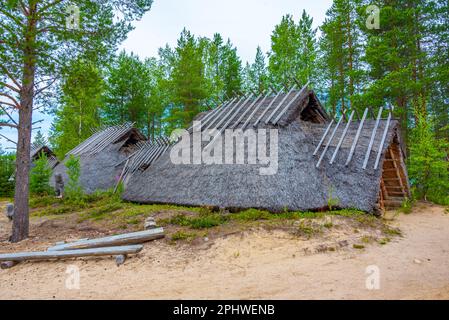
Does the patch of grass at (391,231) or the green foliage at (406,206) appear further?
the green foliage at (406,206)

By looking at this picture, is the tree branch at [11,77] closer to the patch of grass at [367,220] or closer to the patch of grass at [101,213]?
the patch of grass at [101,213]

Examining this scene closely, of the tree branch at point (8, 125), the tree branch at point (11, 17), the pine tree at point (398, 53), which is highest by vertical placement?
the pine tree at point (398, 53)

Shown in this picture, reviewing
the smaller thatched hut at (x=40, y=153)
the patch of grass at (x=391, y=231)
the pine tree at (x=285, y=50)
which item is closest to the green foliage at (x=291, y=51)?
the pine tree at (x=285, y=50)

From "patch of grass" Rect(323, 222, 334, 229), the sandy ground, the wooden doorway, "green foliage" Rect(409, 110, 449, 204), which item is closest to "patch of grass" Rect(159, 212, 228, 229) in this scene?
the sandy ground

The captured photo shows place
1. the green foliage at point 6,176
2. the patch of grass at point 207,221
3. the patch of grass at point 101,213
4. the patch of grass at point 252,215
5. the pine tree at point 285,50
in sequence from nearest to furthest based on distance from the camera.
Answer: the patch of grass at point 207,221 → the patch of grass at point 252,215 → the patch of grass at point 101,213 → the green foliage at point 6,176 → the pine tree at point 285,50

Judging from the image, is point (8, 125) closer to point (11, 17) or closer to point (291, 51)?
point (11, 17)

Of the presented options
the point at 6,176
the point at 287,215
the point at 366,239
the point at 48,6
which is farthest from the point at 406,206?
the point at 6,176

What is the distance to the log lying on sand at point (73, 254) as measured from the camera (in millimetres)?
5899

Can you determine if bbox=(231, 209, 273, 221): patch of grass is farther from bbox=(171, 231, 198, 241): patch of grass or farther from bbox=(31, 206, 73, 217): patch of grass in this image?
bbox=(31, 206, 73, 217): patch of grass

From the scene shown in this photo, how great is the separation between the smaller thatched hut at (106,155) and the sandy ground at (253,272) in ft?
38.7

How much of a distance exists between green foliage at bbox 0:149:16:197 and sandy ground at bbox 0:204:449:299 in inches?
752

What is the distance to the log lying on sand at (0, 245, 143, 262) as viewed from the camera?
19.4ft

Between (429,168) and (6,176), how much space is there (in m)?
28.2
